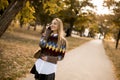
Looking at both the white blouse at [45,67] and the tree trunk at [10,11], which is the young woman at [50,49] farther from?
the tree trunk at [10,11]

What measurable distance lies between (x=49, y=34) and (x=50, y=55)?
448 mm

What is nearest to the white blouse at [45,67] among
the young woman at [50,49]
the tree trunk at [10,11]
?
the young woman at [50,49]

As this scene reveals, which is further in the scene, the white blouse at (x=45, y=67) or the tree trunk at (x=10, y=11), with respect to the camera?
the tree trunk at (x=10, y=11)

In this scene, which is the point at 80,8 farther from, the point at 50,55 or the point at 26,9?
the point at 50,55

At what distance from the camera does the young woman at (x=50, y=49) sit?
6.29 meters

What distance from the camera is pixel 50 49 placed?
20.8 feet

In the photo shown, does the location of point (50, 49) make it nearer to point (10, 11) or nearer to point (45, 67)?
point (45, 67)

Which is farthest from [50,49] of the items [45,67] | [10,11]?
[10,11]

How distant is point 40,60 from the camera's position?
645cm

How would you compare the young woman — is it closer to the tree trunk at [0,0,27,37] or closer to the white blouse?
the white blouse

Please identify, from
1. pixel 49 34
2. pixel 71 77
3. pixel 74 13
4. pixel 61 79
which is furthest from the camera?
pixel 74 13

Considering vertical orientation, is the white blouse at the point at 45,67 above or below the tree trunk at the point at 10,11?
below

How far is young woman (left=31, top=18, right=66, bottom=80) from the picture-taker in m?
6.29

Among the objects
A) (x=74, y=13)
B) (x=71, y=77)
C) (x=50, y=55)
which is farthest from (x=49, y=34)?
(x=74, y=13)
